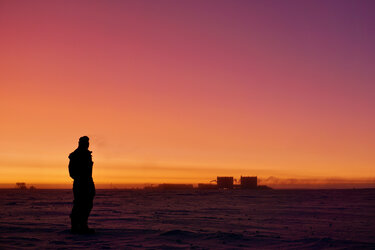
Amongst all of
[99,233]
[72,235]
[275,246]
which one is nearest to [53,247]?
[72,235]

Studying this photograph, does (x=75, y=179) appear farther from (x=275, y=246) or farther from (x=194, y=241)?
(x=275, y=246)

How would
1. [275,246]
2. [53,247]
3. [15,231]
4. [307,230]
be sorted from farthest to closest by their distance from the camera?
[307,230]
[15,231]
[275,246]
[53,247]

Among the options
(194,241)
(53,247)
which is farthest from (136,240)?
(53,247)

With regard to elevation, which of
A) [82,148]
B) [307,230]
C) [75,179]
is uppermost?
[82,148]

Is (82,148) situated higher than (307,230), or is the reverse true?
(82,148)

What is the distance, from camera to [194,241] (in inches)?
453

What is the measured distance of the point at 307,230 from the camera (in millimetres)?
14469

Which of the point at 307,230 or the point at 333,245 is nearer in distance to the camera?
the point at 333,245

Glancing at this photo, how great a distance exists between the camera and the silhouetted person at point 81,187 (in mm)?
12344

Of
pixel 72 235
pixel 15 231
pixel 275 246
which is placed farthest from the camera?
pixel 15 231

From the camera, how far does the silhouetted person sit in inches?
486

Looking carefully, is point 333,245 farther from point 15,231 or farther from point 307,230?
point 15,231

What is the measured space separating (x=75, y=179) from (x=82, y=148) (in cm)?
109

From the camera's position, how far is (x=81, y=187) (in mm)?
12453
